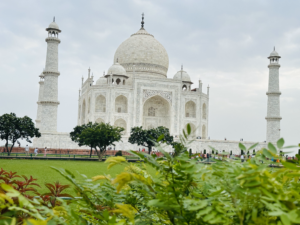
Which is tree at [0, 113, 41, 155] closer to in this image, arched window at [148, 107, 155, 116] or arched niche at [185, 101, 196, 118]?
arched window at [148, 107, 155, 116]

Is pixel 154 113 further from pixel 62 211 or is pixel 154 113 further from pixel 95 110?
pixel 62 211

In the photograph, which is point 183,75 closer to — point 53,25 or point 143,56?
point 143,56

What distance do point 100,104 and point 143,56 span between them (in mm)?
6581

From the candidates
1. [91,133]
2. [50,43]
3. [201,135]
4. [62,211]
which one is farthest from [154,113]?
[62,211]

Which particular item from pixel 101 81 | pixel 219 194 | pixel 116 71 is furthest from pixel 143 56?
pixel 219 194

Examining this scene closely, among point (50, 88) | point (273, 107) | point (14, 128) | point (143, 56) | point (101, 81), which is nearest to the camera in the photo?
point (14, 128)

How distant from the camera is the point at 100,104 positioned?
28.5m

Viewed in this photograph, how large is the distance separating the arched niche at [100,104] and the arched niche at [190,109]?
760 centimetres

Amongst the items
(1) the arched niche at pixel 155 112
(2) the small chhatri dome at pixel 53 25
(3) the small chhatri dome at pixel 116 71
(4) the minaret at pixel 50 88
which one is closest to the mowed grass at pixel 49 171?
(4) the minaret at pixel 50 88

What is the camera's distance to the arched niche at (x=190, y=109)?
30.3 meters

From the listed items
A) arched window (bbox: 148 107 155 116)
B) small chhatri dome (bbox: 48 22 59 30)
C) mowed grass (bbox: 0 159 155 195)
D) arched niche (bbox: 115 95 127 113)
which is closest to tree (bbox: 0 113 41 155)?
mowed grass (bbox: 0 159 155 195)

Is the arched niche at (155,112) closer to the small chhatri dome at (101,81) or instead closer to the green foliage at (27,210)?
the small chhatri dome at (101,81)

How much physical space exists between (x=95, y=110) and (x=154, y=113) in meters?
5.48

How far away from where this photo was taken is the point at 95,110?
93.0 feet
